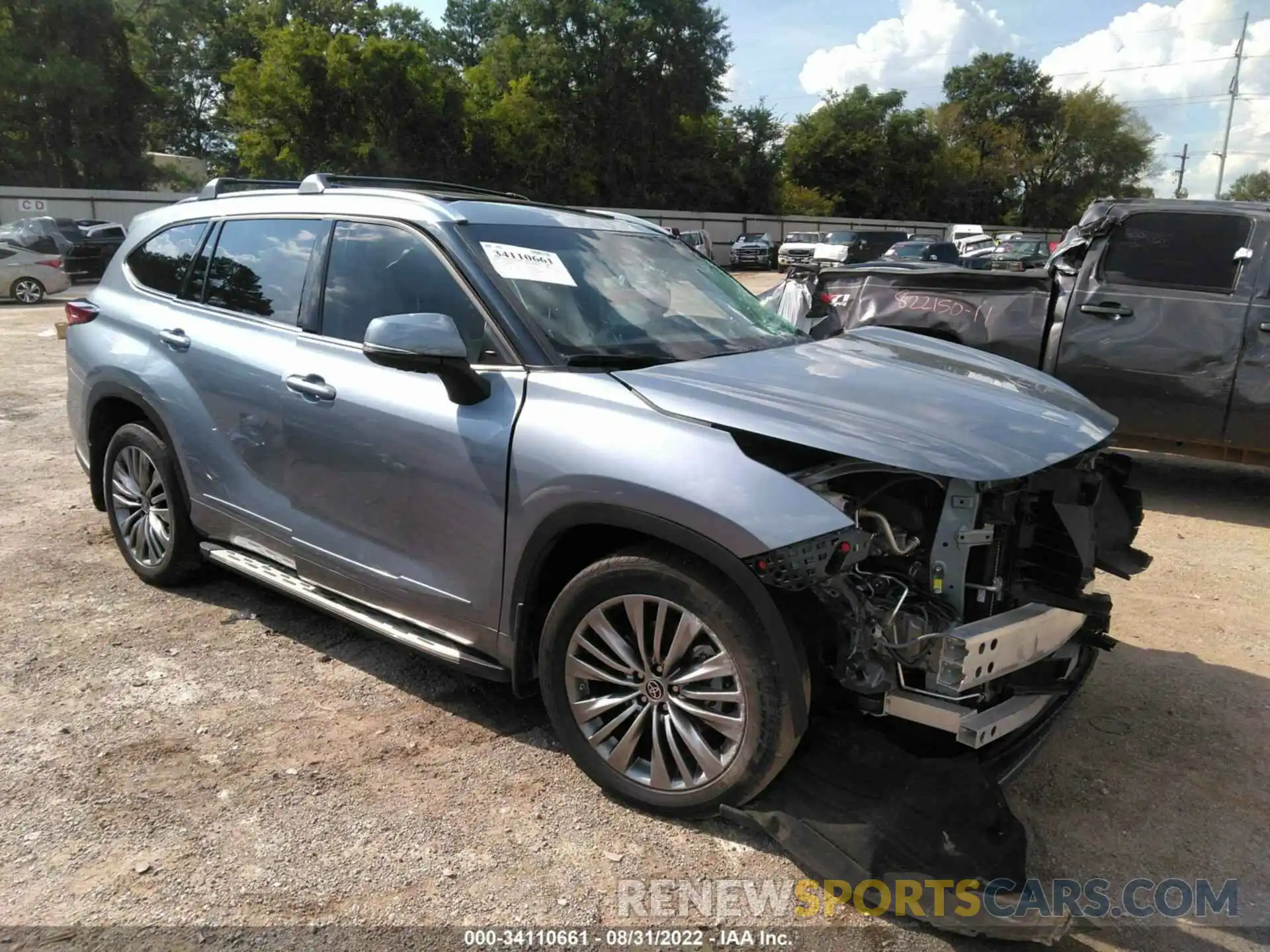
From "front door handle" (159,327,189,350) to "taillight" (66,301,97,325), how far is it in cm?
77

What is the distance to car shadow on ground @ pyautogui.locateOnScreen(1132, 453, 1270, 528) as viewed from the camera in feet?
21.3

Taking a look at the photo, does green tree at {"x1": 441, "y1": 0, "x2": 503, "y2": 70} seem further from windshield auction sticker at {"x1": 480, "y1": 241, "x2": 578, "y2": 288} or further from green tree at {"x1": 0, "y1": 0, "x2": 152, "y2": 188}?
windshield auction sticker at {"x1": 480, "y1": 241, "x2": 578, "y2": 288}

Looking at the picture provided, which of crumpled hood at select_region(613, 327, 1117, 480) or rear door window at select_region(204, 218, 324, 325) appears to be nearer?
crumpled hood at select_region(613, 327, 1117, 480)

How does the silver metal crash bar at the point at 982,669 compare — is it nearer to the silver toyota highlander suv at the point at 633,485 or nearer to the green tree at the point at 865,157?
the silver toyota highlander suv at the point at 633,485

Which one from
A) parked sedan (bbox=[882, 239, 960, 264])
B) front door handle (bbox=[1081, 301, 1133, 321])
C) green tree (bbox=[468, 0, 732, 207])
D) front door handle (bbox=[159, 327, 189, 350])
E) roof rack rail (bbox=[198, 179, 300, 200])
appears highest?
green tree (bbox=[468, 0, 732, 207])

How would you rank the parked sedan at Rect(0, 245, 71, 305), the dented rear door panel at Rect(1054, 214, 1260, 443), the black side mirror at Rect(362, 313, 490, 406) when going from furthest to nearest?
the parked sedan at Rect(0, 245, 71, 305)
the dented rear door panel at Rect(1054, 214, 1260, 443)
the black side mirror at Rect(362, 313, 490, 406)

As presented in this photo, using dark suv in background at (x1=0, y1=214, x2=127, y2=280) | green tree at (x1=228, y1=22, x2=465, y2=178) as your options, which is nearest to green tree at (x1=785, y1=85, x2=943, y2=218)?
green tree at (x1=228, y1=22, x2=465, y2=178)

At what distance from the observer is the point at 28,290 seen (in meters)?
20.1

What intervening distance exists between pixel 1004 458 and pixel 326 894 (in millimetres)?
2279

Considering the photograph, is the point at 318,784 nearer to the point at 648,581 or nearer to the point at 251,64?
the point at 648,581

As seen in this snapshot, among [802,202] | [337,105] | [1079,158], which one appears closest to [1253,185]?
[1079,158]

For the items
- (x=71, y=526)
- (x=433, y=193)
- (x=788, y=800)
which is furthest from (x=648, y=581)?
(x=71, y=526)

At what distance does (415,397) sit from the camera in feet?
10.6

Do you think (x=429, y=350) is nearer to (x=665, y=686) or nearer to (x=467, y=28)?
(x=665, y=686)
